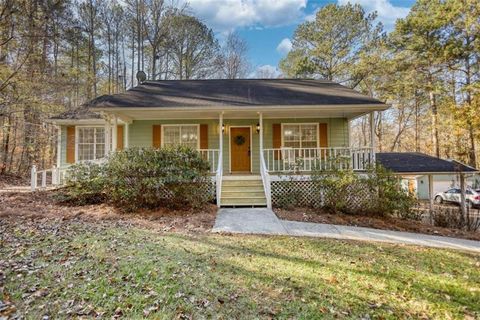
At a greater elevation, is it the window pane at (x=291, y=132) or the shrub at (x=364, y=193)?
the window pane at (x=291, y=132)

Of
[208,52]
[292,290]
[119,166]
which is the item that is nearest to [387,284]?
[292,290]

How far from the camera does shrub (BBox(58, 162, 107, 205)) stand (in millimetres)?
8320

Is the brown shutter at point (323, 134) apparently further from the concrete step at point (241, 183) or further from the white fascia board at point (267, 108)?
the concrete step at point (241, 183)

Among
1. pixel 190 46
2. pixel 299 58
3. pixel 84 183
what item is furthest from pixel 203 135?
pixel 299 58

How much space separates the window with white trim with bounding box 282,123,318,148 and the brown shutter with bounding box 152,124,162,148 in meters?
5.21

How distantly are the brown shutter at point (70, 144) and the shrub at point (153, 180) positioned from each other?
5196 mm

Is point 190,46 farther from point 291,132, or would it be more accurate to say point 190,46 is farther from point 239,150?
point 291,132

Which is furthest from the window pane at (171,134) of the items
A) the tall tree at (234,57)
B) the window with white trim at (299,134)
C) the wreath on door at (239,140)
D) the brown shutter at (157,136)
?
the tall tree at (234,57)

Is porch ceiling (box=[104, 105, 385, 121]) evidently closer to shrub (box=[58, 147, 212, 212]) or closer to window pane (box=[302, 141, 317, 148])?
window pane (box=[302, 141, 317, 148])

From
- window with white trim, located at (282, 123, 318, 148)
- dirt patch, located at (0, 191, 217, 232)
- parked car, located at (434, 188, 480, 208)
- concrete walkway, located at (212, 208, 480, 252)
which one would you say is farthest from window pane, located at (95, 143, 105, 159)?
parked car, located at (434, 188, 480, 208)

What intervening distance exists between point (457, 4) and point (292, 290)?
20163 mm

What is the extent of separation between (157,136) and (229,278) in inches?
346

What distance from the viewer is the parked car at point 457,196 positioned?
16734mm

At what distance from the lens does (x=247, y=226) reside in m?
6.59
